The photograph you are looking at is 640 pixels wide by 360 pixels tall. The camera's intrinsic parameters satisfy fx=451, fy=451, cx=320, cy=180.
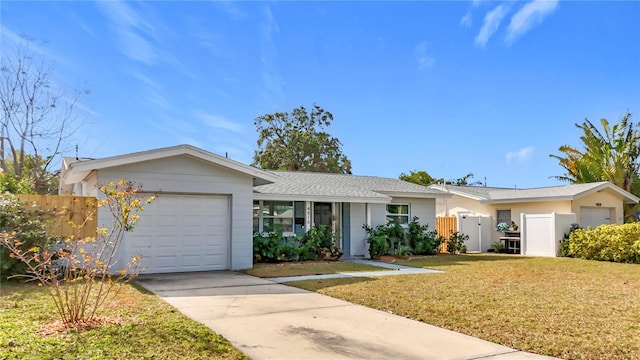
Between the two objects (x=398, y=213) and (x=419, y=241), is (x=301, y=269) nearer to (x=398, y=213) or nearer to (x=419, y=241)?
(x=419, y=241)

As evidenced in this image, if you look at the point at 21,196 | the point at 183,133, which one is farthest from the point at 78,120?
the point at 21,196

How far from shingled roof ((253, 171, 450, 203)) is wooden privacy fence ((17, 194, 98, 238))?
16.7 ft

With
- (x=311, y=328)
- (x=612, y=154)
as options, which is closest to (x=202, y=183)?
(x=311, y=328)

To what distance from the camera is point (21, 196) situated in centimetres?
1064

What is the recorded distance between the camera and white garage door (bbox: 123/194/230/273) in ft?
38.3

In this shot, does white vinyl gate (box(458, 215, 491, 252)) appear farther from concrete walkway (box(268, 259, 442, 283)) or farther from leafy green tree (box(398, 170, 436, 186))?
leafy green tree (box(398, 170, 436, 186))

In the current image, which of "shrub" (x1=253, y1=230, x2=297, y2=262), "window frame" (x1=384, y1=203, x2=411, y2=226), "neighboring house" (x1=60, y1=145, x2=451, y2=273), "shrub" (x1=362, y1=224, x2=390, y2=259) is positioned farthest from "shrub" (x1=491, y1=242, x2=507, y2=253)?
"shrub" (x1=253, y1=230, x2=297, y2=262)

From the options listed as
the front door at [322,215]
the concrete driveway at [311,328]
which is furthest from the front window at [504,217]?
the concrete driveway at [311,328]

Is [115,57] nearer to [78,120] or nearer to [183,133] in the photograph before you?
[183,133]

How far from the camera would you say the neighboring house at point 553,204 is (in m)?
19.9

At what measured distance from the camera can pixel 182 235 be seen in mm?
12172

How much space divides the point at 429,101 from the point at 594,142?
1194cm

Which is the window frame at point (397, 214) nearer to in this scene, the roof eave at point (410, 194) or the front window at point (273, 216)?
the roof eave at point (410, 194)

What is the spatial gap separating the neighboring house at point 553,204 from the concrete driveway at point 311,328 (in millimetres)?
14979
